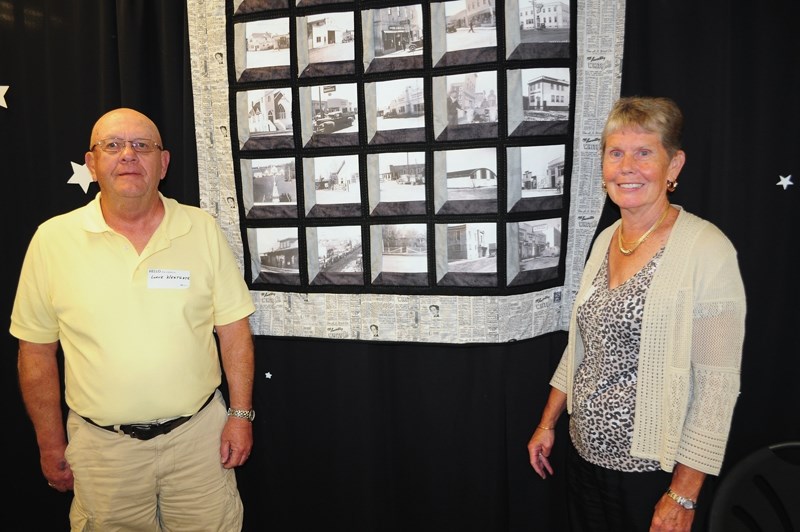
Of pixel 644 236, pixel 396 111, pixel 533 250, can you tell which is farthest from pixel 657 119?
pixel 396 111

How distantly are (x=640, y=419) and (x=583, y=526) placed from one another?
14.1 inches

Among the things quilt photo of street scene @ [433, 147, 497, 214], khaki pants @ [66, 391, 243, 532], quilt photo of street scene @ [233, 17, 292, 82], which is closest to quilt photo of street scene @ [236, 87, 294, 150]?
quilt photo of street scene @ [233, 17, 292, 82]

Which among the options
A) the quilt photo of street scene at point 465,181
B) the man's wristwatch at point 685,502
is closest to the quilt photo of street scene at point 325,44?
the quilt photo of street scene at point 465,181

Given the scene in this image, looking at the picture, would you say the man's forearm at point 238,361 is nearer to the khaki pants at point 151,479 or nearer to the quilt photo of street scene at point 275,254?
the khaki pants at point 151,479

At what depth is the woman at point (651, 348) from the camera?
1220 mm

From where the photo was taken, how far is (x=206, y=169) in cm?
205

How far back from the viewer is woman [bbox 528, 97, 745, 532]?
1.22 meters

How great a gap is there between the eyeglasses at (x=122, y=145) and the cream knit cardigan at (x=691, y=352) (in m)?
1.37

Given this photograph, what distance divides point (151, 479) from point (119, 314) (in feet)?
1.57

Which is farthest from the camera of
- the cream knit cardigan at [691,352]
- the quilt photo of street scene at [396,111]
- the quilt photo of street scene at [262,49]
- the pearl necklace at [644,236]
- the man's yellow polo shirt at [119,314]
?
the quilt photo of street scene at [262,49]

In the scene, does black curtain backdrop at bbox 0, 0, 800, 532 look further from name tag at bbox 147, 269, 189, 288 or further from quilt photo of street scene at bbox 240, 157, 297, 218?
name tag at bbox 147, 269, 189, 288

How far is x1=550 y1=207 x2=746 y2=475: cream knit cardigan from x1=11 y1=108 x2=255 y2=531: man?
116 cm

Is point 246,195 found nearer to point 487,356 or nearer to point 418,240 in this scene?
point 418,240

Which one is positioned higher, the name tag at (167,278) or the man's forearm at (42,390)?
the name tag at (167,278)
